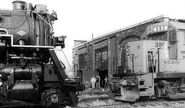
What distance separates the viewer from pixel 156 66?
11.0 metres

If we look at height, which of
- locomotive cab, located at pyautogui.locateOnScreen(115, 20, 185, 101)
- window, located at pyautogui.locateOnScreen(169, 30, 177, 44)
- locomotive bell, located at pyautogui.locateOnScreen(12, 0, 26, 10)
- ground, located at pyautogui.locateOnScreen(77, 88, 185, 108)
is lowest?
ground, located at pyautogui.locateOnScreen(77, 88, 185, 108)

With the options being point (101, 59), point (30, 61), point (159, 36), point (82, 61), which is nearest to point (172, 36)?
point (159, 36)

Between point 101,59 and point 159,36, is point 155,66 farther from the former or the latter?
point 101,59

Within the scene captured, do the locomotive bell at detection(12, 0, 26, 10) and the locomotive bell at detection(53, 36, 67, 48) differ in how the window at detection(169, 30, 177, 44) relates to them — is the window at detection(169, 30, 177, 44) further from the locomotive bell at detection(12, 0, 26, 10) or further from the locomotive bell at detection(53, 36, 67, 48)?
the locomotive bell at detection(12, 0, 26, 10)

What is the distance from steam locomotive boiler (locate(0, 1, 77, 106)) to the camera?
6414 mm

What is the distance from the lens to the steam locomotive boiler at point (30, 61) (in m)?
6.41

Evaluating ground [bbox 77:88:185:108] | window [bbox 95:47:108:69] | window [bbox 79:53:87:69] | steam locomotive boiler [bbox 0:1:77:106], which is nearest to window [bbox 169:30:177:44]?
ground [bbox 77:88:185:108]

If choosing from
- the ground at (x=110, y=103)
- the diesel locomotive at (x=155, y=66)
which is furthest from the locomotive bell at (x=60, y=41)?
the diesel locomotive at (x=155, y=66)

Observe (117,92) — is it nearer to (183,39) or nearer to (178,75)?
(178,75)

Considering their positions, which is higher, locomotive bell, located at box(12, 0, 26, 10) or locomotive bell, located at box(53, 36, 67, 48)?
locomotive bell, located at box(12, 0, 26, 10)

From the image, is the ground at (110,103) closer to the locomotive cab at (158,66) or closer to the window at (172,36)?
the locomotive cab at (158,66)

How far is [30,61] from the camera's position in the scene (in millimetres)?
6906

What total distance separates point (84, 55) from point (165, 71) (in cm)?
1755

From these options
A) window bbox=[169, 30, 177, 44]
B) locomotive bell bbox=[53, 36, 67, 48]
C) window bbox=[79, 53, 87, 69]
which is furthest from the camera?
window bbox=[79, 53, 87, 69]
